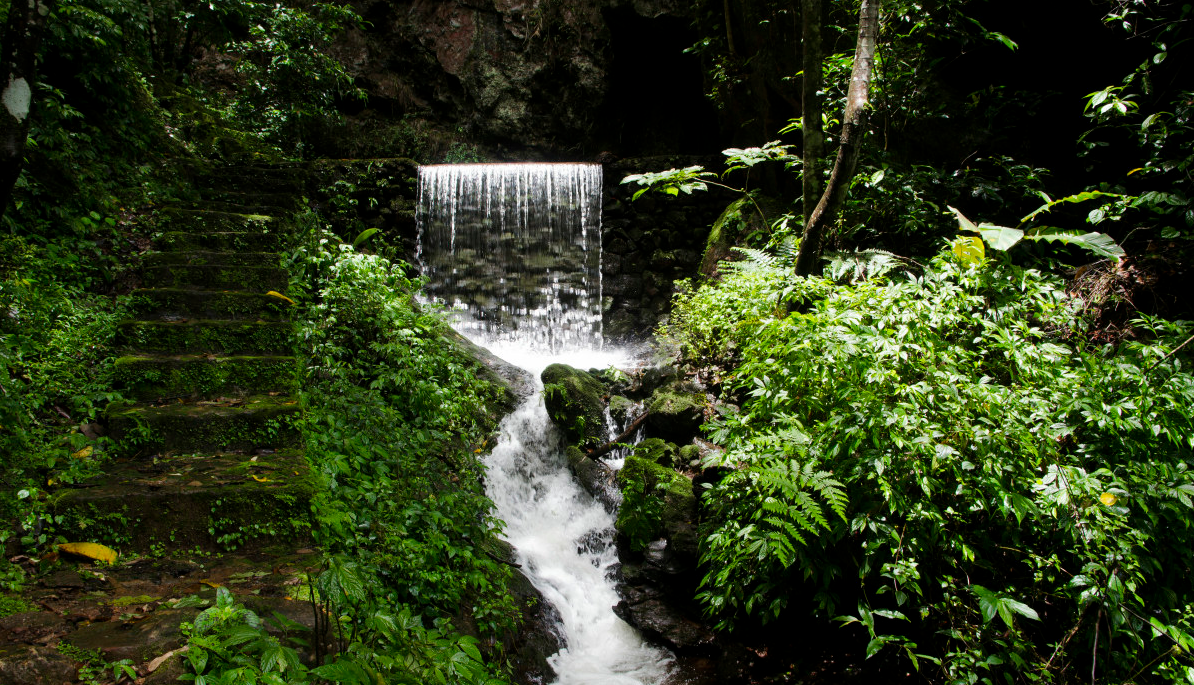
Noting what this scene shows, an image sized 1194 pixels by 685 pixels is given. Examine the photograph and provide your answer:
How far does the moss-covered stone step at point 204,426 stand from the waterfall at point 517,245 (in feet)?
20.2

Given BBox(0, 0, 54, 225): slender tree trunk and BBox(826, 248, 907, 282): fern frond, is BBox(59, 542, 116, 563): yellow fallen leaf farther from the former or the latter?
BBox(826, 248, 907, 282): fern frond

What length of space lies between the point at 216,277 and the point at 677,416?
4143 mm

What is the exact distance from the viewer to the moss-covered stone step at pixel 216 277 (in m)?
4.25

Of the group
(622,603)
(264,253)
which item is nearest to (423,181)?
(264,253)

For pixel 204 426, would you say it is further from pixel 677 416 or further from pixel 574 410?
pixel 677 416

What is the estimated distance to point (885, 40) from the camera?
531cm

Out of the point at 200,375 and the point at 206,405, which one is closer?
the point at 206,405

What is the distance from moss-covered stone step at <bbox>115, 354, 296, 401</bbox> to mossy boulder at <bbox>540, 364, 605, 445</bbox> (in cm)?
310

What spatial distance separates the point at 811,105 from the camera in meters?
4.47

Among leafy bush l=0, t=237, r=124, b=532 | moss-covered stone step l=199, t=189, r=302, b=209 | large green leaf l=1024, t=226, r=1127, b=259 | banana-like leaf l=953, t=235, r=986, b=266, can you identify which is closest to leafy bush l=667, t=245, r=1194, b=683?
banana-like leaf l=953, t=235, r=986, b=266

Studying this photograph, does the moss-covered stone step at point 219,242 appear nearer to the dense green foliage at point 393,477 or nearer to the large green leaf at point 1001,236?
the dense green foliage at point 393,477

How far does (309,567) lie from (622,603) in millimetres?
2714

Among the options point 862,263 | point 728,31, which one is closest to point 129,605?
point 862,263

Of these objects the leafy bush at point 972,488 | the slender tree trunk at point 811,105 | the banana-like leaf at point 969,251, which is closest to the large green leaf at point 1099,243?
the leafy bush at point 972,488
